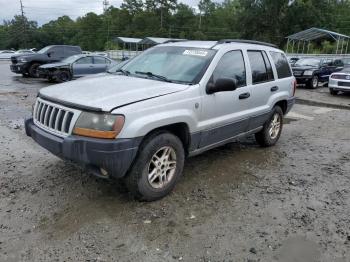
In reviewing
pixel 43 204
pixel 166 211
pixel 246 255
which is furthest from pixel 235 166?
pixel 43 204

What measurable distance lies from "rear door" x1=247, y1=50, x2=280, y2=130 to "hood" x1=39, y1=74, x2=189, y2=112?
1.65 m

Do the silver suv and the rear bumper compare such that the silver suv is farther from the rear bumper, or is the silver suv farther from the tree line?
the tree line

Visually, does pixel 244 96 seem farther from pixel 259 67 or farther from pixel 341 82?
pixel 341 82

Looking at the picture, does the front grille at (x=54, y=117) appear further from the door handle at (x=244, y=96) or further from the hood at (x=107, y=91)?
the door handle at (x=244, y=96)

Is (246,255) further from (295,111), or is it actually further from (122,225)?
(295,111)

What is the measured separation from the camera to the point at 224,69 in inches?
195

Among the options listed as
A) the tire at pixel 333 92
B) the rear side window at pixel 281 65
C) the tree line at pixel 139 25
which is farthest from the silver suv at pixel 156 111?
the tree line at pixel 139 25

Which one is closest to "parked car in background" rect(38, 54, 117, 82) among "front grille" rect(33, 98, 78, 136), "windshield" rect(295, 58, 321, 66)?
"windshield" rect(295, 58, 321, 66)

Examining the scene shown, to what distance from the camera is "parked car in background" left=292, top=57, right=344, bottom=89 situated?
1748cm

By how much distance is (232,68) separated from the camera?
512 centimetres

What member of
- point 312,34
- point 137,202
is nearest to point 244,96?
point 137,202

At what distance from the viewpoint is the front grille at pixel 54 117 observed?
3801mm

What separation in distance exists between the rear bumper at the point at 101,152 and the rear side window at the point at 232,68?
1.67 m

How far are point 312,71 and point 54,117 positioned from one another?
15.9 m
